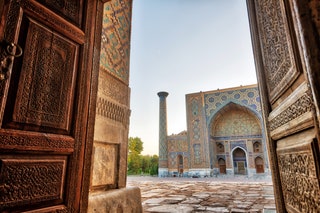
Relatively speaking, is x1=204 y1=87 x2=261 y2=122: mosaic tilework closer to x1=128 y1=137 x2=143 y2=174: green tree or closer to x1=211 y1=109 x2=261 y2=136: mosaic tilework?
x1=211 y1=109 x2=261 y2=136: mosaic tilework

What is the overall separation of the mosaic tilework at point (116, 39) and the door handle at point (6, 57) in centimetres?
91

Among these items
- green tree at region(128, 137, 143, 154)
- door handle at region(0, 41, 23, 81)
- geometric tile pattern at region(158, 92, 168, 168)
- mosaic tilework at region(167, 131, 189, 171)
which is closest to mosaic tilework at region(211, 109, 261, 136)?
mosaic tilework at region(167, 131, 189, 171)

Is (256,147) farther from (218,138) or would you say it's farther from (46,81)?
(46,81)

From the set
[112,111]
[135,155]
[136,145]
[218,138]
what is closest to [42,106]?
[112,111]

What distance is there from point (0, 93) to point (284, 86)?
1.36 m

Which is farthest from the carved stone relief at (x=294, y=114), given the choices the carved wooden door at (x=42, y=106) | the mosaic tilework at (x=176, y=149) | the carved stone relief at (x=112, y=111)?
the mosaic tilework at (x=176, y=149)

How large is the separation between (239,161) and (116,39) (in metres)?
15.9

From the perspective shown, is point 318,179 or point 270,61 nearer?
point 318,179

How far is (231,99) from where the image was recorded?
1398 cm

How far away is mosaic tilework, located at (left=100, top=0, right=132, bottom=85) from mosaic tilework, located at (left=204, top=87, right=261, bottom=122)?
12676 mm

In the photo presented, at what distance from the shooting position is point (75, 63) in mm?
1297

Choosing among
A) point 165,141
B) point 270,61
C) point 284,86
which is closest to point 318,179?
point 284,86

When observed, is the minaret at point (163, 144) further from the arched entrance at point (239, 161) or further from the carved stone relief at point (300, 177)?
the carved stone relief at point (300, 177)

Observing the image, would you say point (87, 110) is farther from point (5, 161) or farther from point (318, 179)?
point (318, 179)
